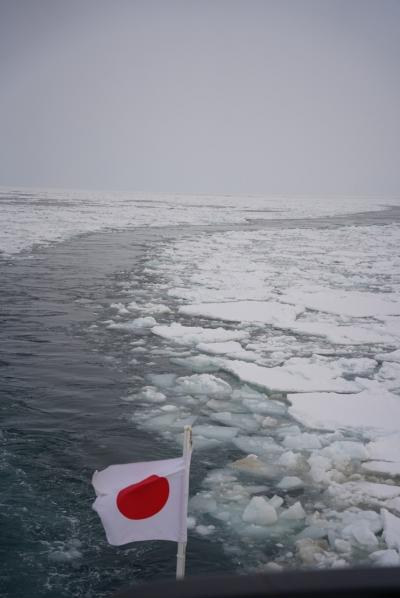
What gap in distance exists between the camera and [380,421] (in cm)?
512

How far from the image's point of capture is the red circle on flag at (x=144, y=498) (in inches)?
94.3

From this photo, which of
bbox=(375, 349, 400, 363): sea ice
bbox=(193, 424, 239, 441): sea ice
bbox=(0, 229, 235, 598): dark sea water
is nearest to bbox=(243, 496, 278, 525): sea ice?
bbox=(0, 229, 235, 598): dark sea water

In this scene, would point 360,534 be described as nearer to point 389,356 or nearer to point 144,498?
point 144,498

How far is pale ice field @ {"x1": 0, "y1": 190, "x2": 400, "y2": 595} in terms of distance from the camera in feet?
11.4

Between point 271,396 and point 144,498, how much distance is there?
359cm

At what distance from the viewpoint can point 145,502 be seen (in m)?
2.42

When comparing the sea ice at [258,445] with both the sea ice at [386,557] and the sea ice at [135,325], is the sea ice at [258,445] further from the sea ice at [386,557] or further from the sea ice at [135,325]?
the sea ice at [135,325]

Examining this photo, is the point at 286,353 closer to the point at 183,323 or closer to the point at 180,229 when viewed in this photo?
the point at 183,323

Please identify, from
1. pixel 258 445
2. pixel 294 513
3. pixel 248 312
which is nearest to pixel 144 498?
pixel 294 513

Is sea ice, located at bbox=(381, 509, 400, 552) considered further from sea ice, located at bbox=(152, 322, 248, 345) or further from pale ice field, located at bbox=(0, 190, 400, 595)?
sea ice, located at bbox=(152, 322, 248, 345)

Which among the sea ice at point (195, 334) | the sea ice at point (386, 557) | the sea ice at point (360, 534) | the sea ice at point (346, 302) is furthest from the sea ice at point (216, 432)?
the sea ice at point (346, 302)

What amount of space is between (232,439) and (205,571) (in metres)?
1.71

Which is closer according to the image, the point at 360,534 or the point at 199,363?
the point at 360,534

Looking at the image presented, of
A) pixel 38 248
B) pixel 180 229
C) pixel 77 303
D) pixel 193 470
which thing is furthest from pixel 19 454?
pixel 180 229
